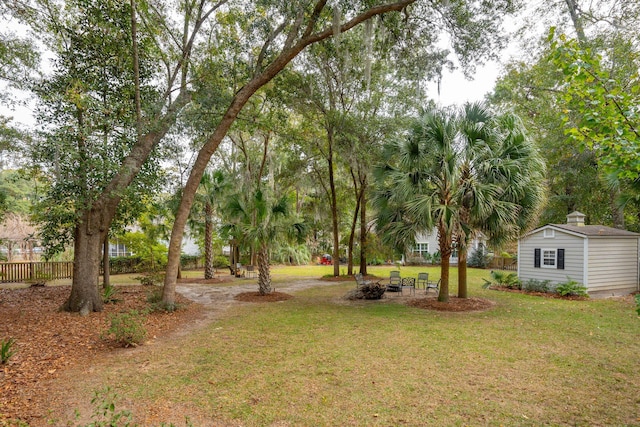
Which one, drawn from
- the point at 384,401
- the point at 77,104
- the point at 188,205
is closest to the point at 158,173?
the point at 188,205

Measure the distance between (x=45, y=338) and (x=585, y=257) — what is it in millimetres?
15075

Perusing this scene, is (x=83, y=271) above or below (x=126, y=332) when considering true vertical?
above

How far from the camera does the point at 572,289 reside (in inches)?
437

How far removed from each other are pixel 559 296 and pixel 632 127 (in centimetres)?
1058

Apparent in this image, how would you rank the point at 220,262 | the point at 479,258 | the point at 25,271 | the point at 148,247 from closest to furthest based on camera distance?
1. the point at 25,271
2. the point at 148,247
3. the point at 479,258
4. the point at 220,262

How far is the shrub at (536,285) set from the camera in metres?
12.1

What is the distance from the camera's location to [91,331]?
6.55 m

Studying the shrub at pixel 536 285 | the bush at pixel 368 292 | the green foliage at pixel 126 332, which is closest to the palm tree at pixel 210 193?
the bush at pixel 368 292

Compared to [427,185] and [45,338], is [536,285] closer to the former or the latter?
[427,185]

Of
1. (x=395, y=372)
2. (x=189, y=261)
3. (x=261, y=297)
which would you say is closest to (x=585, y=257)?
(x=395, y=372)

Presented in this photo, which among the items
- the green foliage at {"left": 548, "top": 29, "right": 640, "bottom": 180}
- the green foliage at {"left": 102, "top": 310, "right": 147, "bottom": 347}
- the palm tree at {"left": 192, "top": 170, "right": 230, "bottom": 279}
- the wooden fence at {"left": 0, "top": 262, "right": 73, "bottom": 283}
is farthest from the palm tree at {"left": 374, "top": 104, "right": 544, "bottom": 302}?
the wooden fence at {"left": 0, "top": 262, "right": 73, "bottom": 283}

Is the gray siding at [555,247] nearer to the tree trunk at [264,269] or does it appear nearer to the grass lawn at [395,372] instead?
the grass lawn at [395,372]

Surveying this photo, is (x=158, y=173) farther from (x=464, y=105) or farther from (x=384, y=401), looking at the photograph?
(x=464, y=105)

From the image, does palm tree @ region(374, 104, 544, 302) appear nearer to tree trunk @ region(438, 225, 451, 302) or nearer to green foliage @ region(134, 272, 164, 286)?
tree trunk @ region(438, 225, 451, 302)
